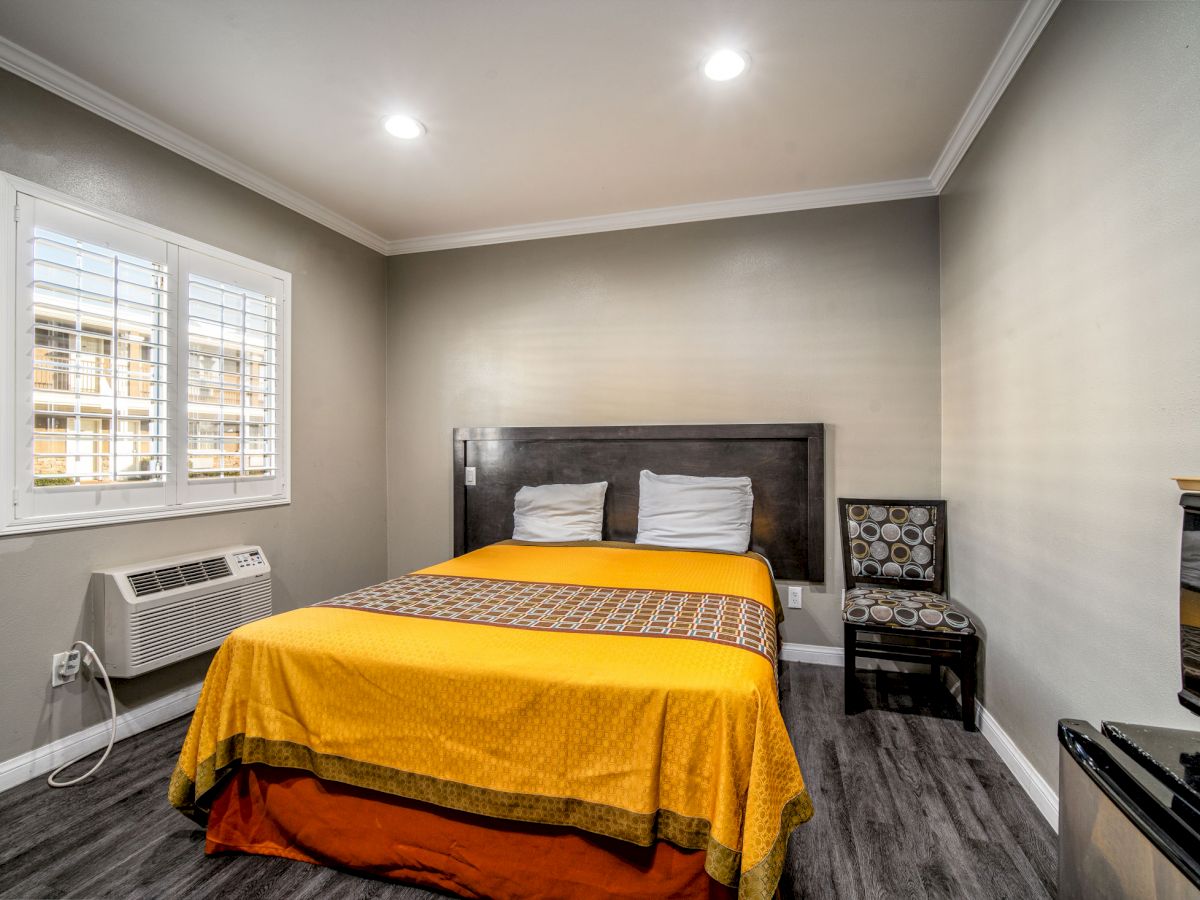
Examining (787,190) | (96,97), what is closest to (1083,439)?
(787,190)

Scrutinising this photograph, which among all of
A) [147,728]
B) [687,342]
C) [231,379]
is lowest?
[147,728]

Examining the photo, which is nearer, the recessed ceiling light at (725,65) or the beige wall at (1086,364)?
the beige wall at (1086,364)

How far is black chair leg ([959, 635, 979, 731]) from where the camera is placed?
2.34 m

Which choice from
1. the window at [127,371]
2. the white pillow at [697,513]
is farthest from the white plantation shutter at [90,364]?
the white pillow at [697,513]

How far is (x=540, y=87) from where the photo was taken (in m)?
2.21

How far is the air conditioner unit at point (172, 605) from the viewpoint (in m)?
2.21

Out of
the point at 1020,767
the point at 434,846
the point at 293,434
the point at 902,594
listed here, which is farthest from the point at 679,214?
the point at 434,846

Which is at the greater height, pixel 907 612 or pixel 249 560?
pixel 249 560

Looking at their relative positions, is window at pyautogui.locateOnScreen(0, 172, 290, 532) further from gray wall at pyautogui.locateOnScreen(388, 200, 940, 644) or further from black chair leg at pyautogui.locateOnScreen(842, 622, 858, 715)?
black chair leg at pyautogui.locateOnScreen(842, 622, 858, 715)

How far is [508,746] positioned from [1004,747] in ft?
6.46

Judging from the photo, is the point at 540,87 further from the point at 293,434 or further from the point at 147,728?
the point at 147,728

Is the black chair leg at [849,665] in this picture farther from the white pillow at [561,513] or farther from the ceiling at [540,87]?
the ceiling at [540,87]

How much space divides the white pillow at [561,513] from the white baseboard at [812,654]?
4.13 feet

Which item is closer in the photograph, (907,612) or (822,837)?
(822,837)
